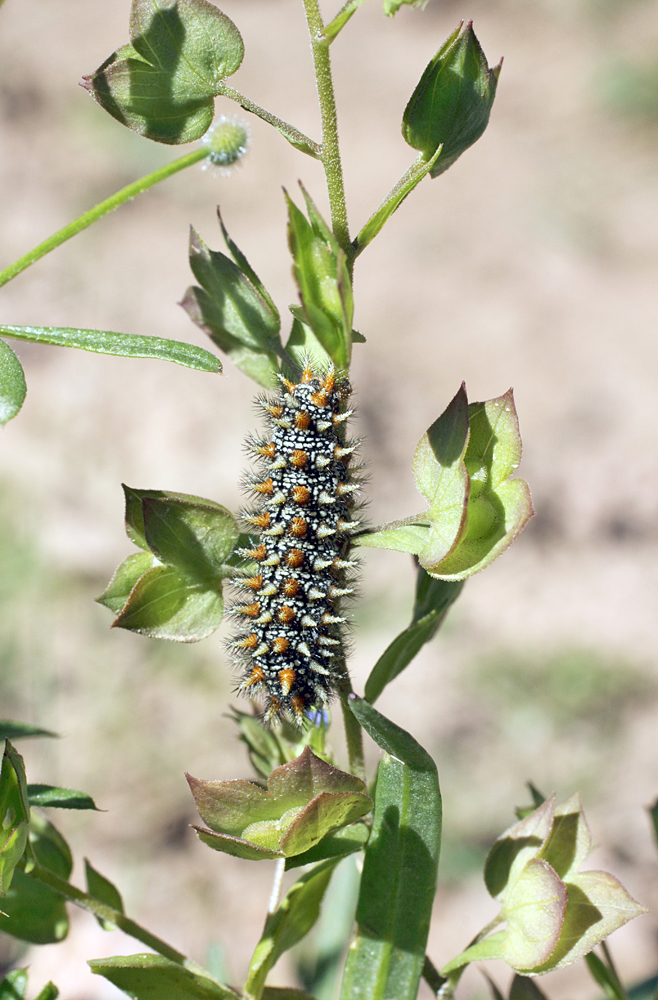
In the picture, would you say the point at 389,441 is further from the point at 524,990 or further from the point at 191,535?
the point at 191,535

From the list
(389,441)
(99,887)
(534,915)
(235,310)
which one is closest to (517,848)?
(534,915)

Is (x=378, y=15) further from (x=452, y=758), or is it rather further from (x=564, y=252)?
(x=452, y=758)

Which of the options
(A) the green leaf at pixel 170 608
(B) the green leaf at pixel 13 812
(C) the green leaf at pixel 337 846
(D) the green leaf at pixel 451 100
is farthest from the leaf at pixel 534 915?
(D) the green leaf at pixel 451 100

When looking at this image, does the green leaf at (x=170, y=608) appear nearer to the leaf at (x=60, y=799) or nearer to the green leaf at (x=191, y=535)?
the green leaf at (x=191, y=535)

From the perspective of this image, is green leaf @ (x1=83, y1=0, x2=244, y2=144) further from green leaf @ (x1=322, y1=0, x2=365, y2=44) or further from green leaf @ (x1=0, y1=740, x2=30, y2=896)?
green leaf @ (x1=0, y1=740, x2=30, y2=896)

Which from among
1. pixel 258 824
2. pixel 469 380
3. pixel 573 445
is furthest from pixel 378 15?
pixel 258 824

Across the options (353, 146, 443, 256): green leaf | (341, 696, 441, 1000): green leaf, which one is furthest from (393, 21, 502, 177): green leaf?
(341, 696, 441, 1000): green leaf
